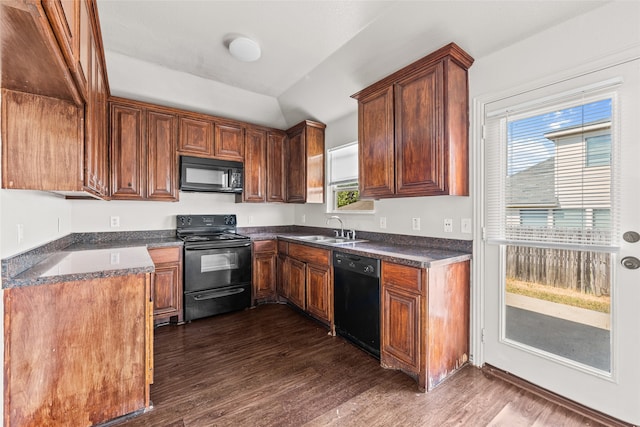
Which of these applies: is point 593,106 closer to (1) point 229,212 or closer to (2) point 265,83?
(2) point 265,83

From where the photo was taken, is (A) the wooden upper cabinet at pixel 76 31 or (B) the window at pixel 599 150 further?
(B) the window at pixel 599 150

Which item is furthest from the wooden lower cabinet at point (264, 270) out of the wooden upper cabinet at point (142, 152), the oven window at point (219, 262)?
the wooden upper cabinet at point (142, 152)

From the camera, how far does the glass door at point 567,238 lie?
64.5 inches

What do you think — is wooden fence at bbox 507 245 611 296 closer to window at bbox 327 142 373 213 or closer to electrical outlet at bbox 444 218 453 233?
electrical outlet at bbox 444 218 453 233

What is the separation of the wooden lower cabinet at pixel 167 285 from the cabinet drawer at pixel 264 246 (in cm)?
90

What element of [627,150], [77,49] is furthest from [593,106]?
[77,49]

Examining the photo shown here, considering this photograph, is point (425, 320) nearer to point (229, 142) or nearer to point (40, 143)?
point (40, 143)

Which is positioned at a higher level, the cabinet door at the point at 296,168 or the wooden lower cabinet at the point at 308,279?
the cabinet door at the point at 296,168

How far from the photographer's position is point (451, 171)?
2141mm

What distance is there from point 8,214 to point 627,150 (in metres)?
3.41

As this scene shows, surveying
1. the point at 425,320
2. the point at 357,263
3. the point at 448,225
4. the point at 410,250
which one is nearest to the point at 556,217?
the point at 448,225

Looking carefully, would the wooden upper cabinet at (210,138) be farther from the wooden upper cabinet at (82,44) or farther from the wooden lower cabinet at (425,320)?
the wooden lower cabinet at (425,320)

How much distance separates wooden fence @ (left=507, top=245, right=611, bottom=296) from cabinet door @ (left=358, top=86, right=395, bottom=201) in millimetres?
1090

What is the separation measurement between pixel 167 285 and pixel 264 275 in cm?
114
